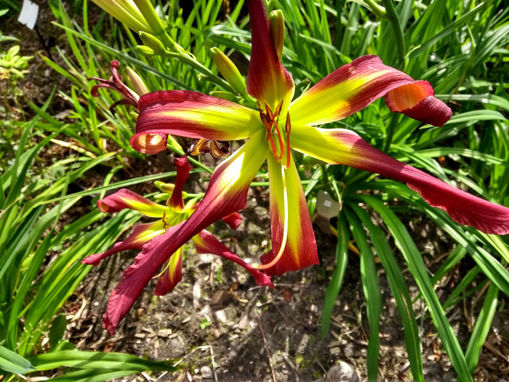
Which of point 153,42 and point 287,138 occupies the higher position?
point 153,42

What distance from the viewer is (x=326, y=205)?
68.0 inches

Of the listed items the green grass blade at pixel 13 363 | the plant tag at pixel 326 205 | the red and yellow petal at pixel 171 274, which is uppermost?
the plant tag at pixel 326 205

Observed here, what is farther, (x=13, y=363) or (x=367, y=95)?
(x=13, y=363)

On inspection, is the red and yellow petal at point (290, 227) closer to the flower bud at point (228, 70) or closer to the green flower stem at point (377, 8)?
the flower bud at point (228, 70)

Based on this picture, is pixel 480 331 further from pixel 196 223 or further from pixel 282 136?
pixel 196 223

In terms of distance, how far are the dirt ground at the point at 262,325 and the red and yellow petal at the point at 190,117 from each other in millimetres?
1126

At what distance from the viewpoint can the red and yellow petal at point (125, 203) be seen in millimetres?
1263

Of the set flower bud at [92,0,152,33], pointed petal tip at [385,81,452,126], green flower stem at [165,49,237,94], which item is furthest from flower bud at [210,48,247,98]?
pointed petal tip at [385,81,452,126]

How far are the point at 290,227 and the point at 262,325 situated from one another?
40.7 inches

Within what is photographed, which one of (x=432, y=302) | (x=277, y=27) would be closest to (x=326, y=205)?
(x=432, y=302)

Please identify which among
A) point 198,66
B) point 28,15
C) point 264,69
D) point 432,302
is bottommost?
point 432,302

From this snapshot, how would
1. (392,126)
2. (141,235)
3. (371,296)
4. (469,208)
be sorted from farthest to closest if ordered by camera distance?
(371,296) → (392,126) → (141,235) → (469,208)

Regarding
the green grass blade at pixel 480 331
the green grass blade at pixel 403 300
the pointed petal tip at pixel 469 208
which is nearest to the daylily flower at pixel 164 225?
the pointed petal tip at pixel 469 208

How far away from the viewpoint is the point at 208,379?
175 cm
